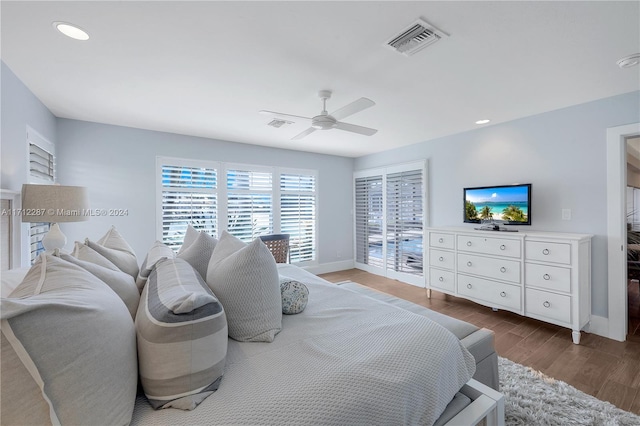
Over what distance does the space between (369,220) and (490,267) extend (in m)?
2.57

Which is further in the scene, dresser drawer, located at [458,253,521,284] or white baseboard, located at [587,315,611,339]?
dresser drawer, located at [458,253,521,284]

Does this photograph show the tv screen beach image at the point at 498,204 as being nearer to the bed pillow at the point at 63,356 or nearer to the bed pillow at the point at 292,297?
the bed pillow at the point at 292,297

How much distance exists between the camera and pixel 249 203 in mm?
4621

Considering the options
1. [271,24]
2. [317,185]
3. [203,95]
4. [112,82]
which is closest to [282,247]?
[317,185]

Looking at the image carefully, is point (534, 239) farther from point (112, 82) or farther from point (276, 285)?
point (112, 82)

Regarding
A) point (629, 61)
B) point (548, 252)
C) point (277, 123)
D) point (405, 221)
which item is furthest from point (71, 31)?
point (405, 221)

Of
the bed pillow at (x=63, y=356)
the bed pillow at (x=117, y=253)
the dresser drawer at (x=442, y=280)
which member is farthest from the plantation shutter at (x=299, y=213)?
the bed pillow at (x=63, y=356)

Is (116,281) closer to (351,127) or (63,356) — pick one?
(63,356)

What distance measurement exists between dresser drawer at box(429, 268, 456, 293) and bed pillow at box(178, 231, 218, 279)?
3183 millimetres

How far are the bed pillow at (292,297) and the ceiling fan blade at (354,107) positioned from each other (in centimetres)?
155

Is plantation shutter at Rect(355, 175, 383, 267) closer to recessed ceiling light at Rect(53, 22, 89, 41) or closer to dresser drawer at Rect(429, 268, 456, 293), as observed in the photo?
dresser drawer at Rect(429, 268, 456, 293)

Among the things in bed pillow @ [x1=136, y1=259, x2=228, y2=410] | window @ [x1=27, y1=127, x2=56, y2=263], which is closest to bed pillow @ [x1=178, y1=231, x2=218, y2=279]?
bed pillow @ [x1=136, y1=259, x2=228, y2=410]

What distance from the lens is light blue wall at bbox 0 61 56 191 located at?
6.48 feet

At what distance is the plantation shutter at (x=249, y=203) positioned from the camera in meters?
4.45
